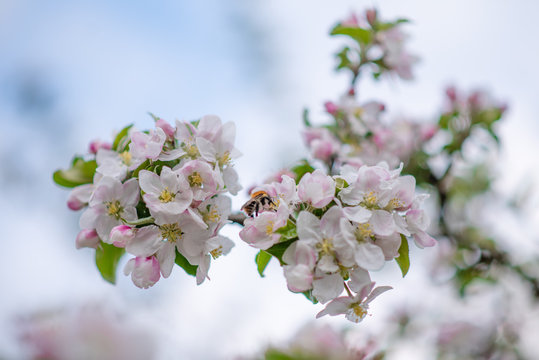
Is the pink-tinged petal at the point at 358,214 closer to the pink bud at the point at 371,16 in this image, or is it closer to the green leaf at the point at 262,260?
the green leaf at the point at 262,260

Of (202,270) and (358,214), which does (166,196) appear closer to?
(202,270)

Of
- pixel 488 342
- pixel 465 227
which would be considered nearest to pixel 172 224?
pixel 465 227

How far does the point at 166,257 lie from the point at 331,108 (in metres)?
0.87

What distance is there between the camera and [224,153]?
0.96 m

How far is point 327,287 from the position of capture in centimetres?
77

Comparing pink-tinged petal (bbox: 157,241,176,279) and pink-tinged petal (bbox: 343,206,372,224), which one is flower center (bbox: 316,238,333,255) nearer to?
pink-tinged petal (bbox: 343,206,372,224)

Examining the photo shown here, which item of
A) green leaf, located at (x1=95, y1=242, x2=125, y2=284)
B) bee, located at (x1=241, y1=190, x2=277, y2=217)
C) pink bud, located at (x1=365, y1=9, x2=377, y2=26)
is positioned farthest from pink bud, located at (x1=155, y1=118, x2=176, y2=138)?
pink bud, located at (x1=365, y1=9, x2=377, y2=26)

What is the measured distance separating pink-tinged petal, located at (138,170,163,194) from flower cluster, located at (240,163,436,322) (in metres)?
0.18

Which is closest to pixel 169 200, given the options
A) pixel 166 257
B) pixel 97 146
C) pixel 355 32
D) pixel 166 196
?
pixel 166 196

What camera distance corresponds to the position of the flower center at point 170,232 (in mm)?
852

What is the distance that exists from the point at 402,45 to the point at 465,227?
3.33 ft

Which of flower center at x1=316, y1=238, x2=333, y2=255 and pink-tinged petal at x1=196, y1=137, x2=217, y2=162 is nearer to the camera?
flower center at x1=316, y1=238, x2=333, y2=255

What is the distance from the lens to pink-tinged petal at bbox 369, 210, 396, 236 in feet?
2.53

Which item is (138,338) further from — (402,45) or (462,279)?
(462,279)
